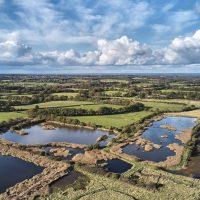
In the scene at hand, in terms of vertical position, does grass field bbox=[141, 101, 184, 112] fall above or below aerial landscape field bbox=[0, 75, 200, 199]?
above

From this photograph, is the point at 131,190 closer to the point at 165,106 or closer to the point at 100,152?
the point at 100,152

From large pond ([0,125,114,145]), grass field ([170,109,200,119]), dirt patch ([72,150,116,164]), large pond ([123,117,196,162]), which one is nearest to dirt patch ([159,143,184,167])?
large pond ([123,117,196,162])

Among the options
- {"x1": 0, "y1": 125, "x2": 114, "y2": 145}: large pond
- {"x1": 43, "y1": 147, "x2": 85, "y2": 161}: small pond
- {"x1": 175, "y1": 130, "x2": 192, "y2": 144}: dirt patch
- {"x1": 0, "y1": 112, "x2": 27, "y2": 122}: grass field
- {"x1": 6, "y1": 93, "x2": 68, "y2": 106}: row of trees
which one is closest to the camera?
{"x1": 43, "y1": 147, "x2": 85, "y2": 161}: small pond

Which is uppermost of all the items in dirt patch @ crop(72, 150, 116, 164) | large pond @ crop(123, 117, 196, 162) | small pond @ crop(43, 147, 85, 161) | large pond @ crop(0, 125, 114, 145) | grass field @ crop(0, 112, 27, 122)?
grass field @ crop(0, 112, 27, 122)

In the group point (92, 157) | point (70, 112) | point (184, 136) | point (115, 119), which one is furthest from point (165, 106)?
point (92, 157)

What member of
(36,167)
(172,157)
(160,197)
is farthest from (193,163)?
(36,167)

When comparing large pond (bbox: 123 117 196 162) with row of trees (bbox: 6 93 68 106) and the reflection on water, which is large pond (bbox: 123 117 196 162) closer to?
the reflection on water

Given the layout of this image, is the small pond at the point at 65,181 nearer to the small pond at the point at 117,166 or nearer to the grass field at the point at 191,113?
the small pond at the point at 117,166
